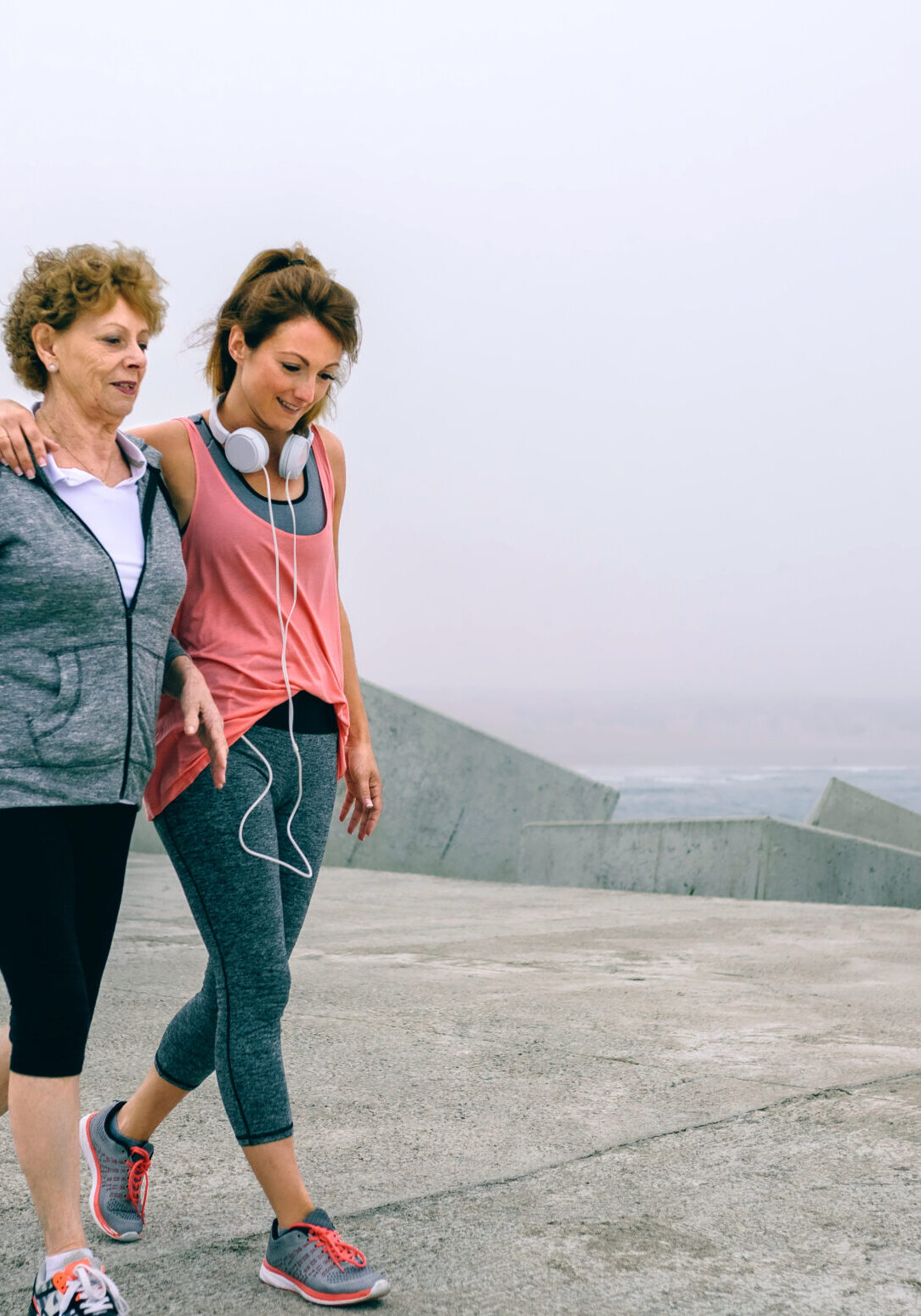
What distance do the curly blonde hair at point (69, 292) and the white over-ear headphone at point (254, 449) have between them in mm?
229

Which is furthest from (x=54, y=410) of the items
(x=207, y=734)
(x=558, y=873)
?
(x=558, y=873)

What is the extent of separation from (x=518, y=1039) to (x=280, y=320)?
2.51 metres

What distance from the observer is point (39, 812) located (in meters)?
1.93

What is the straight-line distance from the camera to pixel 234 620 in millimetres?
2258

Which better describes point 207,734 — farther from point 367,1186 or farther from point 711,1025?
point 711,1025

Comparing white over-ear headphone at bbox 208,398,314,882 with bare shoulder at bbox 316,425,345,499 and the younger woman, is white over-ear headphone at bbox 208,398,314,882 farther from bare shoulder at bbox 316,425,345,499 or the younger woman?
bare shoulder at bbox 316,425,345,499

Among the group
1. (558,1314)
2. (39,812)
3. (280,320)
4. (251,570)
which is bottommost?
(558,1314)

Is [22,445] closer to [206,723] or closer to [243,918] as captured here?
[206,723]

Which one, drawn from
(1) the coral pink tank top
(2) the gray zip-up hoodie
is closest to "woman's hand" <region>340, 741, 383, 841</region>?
(1) the coral pink tank top

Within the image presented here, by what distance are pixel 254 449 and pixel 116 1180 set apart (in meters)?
1.42

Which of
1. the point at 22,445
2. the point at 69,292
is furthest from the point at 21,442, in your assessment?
the point at 69,292

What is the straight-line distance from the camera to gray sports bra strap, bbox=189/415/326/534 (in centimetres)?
230

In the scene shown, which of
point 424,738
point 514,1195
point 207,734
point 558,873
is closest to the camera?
point 207,734

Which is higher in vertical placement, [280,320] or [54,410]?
[280,320]
